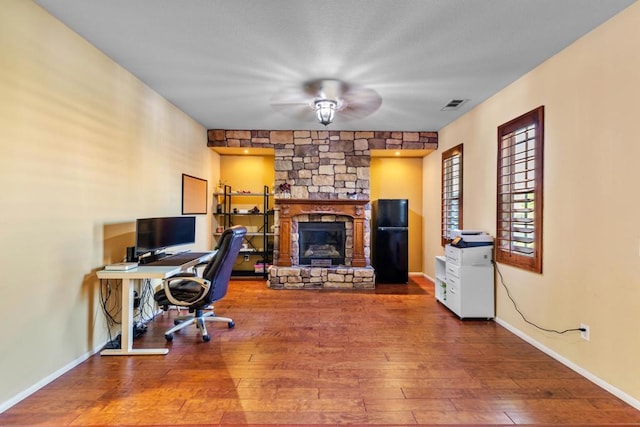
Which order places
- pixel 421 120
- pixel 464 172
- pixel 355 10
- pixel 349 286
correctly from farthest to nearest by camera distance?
1. pixel 349 286
2. pixel 421 120
3. pixel 464 172
4. pixel 355 10

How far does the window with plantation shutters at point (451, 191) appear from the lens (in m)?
4.67

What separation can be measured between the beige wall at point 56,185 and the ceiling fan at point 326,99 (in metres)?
1.67

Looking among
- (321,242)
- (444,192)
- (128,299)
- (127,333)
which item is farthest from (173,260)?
(444,192)

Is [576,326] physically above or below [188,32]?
below

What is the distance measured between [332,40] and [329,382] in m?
2.67

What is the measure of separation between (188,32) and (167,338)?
2764 millimetres

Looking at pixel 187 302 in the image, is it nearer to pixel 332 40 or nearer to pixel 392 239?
pixel 332 40

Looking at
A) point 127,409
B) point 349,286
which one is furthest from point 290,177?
point 127,409

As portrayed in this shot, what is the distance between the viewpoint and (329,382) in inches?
94.2

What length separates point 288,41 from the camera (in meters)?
2.61

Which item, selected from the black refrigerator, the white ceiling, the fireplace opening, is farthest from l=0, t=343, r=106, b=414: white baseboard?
the black refrigerator

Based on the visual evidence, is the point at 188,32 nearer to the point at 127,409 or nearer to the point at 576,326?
the point at 127,409

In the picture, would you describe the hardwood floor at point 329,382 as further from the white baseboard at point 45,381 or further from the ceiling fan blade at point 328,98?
the ceiling fan blade at point 328,98

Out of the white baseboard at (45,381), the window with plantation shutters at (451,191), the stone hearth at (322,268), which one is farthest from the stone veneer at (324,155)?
the white baseboard at (45,381)
